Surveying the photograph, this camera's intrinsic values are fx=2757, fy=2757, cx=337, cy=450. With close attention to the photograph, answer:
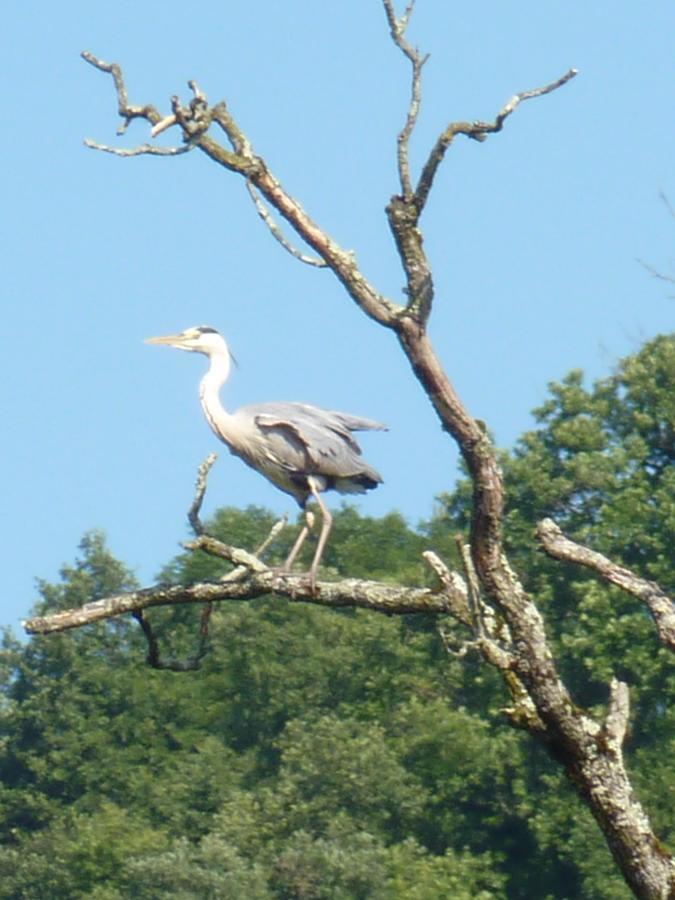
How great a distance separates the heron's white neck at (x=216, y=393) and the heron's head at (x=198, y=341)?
5cm

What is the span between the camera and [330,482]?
14.9 meters

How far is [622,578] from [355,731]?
117 feet

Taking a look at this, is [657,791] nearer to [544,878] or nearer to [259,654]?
[544,878]

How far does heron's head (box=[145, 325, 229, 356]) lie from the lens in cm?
1566

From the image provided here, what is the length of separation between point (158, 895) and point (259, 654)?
1157cm

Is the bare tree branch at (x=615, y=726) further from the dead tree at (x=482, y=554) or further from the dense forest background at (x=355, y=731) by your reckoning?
the dense forest background at (x=355, y=731)

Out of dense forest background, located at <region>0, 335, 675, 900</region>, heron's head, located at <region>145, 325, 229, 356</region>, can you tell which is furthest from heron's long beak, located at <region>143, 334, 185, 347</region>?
dense forest background, located at <region>0, 335, 675, 900</region>

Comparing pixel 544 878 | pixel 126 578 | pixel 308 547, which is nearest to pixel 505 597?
pixel 544 878

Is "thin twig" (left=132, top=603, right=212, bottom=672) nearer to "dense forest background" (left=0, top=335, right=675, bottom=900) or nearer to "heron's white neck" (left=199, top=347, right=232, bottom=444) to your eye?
"heron's white neck" (left=199, top=347, right=232, bottom=444)

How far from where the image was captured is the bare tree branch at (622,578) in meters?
10.0

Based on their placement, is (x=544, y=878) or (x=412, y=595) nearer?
(x=412, y=595)

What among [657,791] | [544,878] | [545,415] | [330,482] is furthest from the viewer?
[545,415]

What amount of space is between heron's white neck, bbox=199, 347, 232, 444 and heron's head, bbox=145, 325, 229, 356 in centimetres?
5

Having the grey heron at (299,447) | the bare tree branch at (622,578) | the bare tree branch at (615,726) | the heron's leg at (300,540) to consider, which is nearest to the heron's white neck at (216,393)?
the grey heron at (299,447)
